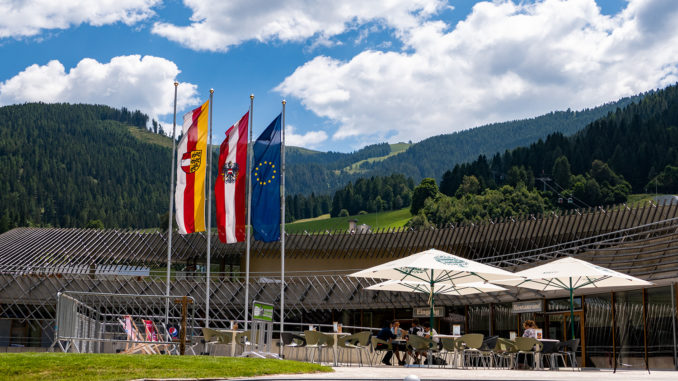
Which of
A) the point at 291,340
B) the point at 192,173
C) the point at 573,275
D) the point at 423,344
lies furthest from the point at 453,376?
the point at 192,173

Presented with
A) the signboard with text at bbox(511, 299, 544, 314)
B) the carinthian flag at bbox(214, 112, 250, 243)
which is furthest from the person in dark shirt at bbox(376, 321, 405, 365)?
the signboard with text at bbox(511, 299, 544, 314)

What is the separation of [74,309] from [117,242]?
31.8 meters

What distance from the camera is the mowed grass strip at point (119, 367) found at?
1029 cm

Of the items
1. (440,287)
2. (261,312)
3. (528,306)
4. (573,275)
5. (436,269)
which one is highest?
(436,269)

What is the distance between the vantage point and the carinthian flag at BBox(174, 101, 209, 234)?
2381cm

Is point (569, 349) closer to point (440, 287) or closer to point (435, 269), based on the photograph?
point (435, 269)

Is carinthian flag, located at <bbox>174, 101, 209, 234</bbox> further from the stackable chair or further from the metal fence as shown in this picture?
the stackable chair

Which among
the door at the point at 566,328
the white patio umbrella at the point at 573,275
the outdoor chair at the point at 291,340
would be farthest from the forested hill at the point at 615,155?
the outdoor chair at the point at 291,340

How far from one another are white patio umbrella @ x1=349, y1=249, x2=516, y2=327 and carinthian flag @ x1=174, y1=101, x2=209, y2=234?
24.6 feet

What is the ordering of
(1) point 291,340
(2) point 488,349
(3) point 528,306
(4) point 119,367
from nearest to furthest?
1. (4) point 119,367
2. (2) point 488,349
3. (1) point 291,340
4. (3) point 528,306

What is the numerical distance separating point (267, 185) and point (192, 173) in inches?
97.2

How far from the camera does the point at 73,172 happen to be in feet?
522

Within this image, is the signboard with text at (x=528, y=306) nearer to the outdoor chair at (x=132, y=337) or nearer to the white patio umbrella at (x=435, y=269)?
the white patio umbrella at (x=435, y=269)

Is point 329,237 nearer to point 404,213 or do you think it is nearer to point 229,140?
point 229,140
